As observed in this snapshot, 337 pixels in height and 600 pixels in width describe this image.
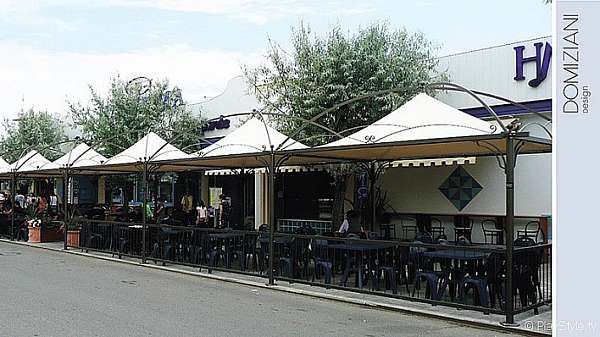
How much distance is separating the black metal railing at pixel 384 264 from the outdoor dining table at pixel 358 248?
0.7 inches

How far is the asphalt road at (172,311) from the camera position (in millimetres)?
8312

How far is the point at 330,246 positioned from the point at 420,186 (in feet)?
24.8

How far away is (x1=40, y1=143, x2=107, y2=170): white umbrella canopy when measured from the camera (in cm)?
1947

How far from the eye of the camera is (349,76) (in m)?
16.4

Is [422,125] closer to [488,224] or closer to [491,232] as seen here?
[491,232]

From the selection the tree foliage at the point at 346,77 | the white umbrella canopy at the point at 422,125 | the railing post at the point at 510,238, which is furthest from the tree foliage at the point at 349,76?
the railing post at the point at 510,238

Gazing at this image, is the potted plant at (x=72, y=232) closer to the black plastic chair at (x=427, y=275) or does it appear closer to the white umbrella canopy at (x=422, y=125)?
the white umbrella canopy at (x=422, y=125)

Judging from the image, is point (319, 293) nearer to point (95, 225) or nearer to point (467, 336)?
point (467, 336)

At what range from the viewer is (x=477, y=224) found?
17094 mm

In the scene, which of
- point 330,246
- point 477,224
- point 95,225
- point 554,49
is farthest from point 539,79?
point 554,49

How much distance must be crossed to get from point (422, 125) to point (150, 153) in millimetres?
8428

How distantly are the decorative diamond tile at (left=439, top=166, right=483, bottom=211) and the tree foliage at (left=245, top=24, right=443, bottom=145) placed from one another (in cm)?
260

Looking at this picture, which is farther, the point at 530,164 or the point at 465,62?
the point at 465,62

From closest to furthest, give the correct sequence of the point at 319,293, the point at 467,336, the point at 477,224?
1. the point at 467,336
2. the point at 319,293
3. the point at 477,224
